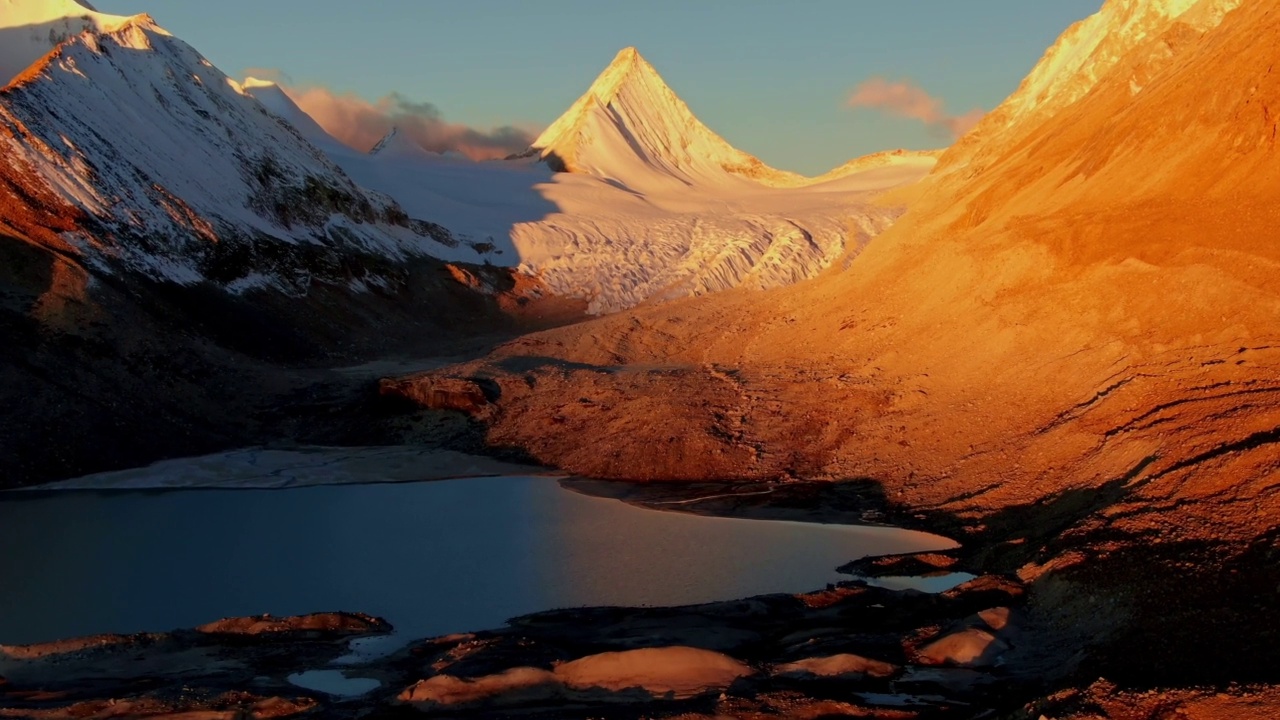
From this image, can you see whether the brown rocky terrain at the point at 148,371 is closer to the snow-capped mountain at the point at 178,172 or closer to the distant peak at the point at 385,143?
the snow-capped mountain at the point at 178,172

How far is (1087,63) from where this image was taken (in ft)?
107

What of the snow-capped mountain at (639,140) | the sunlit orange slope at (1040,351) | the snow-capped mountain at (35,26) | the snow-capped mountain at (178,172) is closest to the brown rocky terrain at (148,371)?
the snow-capped mountain at (178,172)

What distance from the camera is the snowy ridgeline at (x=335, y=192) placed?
2567cm

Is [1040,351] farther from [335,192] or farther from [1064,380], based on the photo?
[335,192]

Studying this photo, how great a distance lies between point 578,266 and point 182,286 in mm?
14811

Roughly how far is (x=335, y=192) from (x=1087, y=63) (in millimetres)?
21893

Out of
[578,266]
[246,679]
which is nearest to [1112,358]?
[246,679]

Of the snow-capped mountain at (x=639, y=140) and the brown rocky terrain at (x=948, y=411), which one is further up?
the snow-capped mountain at (x=639, y=140)

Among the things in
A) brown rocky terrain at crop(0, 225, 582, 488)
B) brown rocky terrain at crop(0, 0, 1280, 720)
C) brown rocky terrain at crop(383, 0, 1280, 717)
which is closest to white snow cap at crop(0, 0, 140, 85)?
brown rocky terrain at crop(0, 225, 582, 488)

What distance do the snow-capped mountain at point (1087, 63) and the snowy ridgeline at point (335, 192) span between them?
5624mm

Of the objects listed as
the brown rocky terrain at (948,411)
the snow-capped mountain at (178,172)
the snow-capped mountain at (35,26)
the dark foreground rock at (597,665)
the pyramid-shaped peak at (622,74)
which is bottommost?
the dark foreground rock at (597,665)

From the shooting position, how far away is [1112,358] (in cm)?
1309

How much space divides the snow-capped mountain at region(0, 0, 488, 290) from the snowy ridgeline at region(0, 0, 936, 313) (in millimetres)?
59

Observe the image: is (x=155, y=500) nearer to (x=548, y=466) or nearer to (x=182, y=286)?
(x=548, y=466)
